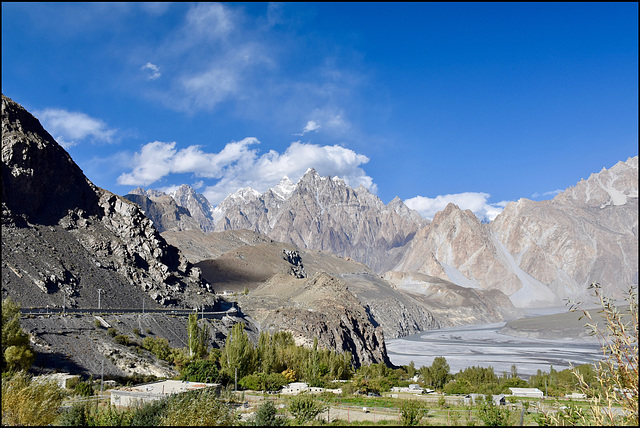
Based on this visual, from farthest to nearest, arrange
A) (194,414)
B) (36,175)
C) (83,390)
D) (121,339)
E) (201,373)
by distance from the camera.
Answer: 1. (36,175)
2. (121,339)
3. (201,373)
4. (83,390)
5. (194,414)

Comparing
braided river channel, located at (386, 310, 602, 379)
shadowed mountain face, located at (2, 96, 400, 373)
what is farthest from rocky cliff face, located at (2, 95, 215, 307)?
braided river channel, located at (386, 310, 602, 379)

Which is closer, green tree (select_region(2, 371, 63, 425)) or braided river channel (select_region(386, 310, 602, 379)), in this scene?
green tree (select_region(2, 371, 63, 425))

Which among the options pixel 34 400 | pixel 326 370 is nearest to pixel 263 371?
pixel 326 370

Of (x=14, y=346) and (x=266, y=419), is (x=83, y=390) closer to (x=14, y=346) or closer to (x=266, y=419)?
(x=14, y=346)

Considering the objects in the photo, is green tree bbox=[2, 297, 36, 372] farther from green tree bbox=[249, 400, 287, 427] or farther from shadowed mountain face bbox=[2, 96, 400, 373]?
green tree bbox=[249, 400, 287, 427]

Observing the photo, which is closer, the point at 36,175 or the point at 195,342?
the point at 195,342

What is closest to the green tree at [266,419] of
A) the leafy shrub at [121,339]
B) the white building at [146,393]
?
the white building at [146,393]

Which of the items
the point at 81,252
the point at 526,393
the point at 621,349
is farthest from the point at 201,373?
the point at 81,252

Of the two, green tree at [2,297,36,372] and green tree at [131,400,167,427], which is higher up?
green tree at [2,297,36,372]
